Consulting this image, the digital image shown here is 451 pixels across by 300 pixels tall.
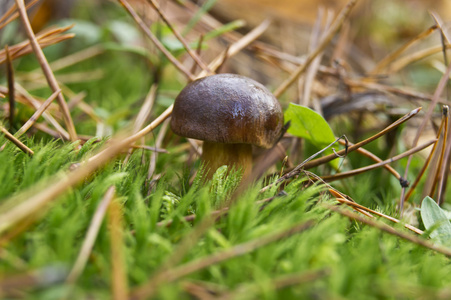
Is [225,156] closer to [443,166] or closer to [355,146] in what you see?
[355,146]

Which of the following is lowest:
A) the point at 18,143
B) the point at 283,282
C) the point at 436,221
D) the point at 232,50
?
the point at 436,221

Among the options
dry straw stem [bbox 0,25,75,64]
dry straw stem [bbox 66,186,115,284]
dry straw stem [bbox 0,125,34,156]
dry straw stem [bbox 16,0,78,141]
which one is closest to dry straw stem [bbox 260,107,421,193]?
dry straw stem [bbox 66,186,115,284]

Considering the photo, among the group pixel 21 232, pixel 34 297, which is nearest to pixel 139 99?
pixel 21 232

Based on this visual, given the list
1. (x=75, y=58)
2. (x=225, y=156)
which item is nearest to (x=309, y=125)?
(x=225, y=156)

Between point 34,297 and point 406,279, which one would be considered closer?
point 34,297

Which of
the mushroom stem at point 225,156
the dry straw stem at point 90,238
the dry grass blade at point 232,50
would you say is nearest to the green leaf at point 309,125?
the mushroom stem at point 225,156

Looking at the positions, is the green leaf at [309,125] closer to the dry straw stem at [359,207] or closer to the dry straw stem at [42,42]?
the dry straw stem at [359,207]

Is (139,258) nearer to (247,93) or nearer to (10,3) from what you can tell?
(247,93)
